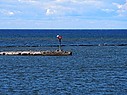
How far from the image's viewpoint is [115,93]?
54344 millimetres

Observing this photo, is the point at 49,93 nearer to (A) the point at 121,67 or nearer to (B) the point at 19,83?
(B) the point at 19,83

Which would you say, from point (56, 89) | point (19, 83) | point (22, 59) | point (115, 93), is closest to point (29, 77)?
point (19, 83)

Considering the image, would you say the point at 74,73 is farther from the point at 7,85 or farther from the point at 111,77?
the point at 7,85

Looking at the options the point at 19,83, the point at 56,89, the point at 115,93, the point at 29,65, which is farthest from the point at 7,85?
the point at 29,65

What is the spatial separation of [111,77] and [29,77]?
11.5 m

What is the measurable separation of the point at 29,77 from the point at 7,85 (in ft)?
26.4

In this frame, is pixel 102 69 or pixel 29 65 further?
pixel 29 65

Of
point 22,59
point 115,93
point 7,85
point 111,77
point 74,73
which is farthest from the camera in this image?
point 22,59

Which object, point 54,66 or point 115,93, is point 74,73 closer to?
point 54,66

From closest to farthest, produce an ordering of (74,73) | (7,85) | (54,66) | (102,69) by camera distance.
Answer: (7,85) < (74,73) < (102,69) < (54,66)

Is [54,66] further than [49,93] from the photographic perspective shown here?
Yes

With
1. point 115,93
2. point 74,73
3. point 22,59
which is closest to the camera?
point 115,93

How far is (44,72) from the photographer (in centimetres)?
7369

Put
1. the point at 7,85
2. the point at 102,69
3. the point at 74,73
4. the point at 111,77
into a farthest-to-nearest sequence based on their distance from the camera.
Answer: the point at 102,69
the point at 74,73
the point at 111,77
the point at 7,85
